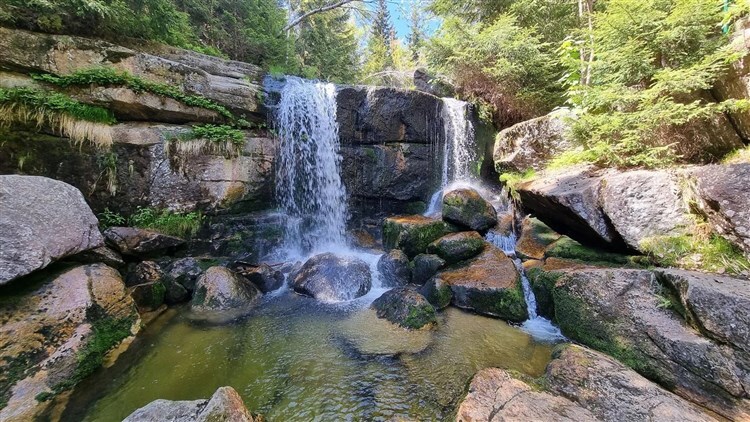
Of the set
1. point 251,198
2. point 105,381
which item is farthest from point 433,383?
point 251,198

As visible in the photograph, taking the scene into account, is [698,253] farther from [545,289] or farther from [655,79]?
[655,79]

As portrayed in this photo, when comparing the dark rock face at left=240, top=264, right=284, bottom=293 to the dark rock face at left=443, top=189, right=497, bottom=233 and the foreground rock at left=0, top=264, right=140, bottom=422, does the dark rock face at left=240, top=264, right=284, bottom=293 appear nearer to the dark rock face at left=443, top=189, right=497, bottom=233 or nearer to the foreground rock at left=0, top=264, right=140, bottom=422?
the foreground rock at left=0, top=264, right=140, bottom=422

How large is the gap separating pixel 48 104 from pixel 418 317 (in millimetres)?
8070

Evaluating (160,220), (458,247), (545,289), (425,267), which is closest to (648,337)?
(545,289)

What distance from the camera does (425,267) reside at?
6848 mm

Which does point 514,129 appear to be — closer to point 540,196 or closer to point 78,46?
point 540,196

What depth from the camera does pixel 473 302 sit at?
562 centimetres

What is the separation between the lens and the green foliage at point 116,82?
6.17 meters

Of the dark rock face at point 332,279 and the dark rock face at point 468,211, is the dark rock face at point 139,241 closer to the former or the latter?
the dark rock face at point 332,279

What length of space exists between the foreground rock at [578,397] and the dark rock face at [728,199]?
2.22m

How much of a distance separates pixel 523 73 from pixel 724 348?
9.43 metres

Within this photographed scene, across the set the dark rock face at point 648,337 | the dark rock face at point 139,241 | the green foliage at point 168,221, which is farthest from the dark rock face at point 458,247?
the dark rock face at point 139,241

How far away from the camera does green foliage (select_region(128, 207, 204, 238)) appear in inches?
267

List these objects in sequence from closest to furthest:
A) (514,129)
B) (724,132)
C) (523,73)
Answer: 1. (724,132)
2. (514,129)
3. (523,73)
